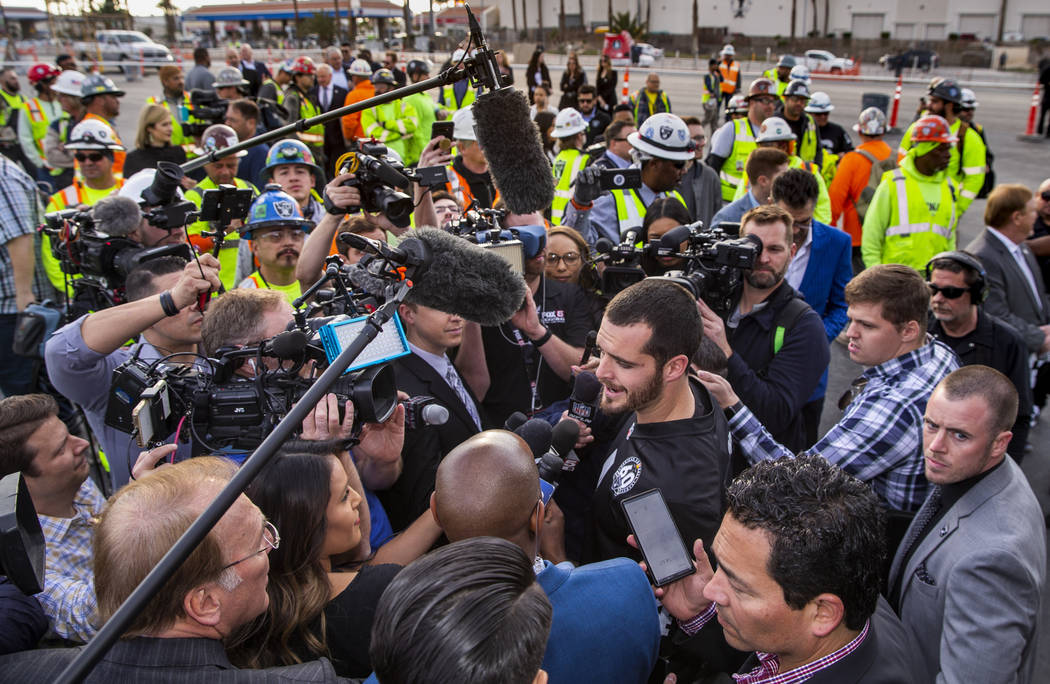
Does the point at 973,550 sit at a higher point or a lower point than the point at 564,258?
lower

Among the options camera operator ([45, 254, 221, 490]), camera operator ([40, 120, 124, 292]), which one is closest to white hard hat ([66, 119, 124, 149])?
camera operator ([40, 120, 124, 292])

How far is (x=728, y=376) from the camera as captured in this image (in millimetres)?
3113

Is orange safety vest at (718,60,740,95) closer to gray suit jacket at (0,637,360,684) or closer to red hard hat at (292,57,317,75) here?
red hard hat at (292,57,317,75)

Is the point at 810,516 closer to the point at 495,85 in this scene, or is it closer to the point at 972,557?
the point at 972,557

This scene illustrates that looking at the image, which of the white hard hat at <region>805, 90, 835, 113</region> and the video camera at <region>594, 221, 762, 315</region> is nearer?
the video camera at <region>594, 221, 762, 315</region>

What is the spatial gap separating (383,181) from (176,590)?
1537 mm

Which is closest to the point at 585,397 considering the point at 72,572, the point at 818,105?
the point at 72,572

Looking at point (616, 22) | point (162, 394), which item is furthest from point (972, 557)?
point (616, 22)

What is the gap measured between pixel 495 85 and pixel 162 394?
138 centimetres

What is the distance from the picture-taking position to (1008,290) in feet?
13.8

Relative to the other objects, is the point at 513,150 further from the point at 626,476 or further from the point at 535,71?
the point at 535,71

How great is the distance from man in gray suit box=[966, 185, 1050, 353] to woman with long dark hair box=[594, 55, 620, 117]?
26.4 ft

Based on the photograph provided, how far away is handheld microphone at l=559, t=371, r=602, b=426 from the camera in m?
2.85

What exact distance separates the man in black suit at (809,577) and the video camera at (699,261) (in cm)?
126
